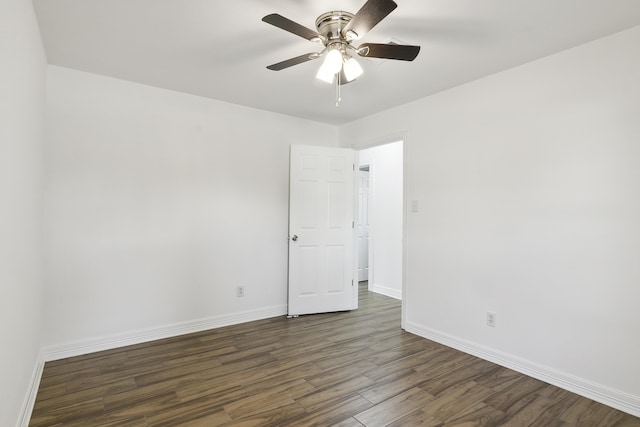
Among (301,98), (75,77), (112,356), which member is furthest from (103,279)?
(301,98)

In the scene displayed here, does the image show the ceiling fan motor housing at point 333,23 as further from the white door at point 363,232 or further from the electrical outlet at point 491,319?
the white door at point 363,232

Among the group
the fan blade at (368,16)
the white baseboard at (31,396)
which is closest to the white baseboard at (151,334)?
the white baseboard at (31,396)

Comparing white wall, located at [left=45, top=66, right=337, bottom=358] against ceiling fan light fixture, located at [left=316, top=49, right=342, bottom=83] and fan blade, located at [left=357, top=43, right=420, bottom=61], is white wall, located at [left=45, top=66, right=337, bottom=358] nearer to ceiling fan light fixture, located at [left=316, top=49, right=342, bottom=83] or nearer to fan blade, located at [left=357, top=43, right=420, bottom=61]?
ceiling fan light fixture, located at [left=316, top=49, right=342, bottom=83]

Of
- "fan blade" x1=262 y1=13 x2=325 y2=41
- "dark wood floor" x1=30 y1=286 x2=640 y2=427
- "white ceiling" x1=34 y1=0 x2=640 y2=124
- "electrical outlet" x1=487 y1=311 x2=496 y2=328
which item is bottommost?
"dark wood floor" x1=30 y1=286 x2=640 y2=427

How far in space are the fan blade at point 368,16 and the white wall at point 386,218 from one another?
3464 mm

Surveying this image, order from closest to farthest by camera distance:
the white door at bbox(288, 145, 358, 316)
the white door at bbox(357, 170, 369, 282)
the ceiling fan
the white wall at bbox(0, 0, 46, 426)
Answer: the white wall at bbox(0, 0, 46, 426) < the ceiling fan < the white door at bbox(288, 145, 358, 316) < the white door at bbox(357, 170, 369, 282)

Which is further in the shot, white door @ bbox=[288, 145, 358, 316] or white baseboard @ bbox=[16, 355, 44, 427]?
white door @ bbox=[288, 145, 358, 316]

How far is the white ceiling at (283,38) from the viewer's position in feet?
6.52

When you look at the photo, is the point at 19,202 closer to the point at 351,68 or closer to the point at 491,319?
the point at 351,68

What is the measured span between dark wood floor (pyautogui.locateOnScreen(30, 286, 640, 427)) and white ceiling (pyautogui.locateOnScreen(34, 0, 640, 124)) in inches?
97.8

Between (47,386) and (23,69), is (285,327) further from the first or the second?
(23,69)

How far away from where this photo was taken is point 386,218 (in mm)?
5316

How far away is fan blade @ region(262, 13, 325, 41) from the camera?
1648 mm

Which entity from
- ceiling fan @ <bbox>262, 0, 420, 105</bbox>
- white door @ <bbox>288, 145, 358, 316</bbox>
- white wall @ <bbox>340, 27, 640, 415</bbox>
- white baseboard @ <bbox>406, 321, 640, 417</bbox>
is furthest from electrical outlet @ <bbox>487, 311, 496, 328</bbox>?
ceiling fan @ <bbox>262, 0, 420, 105</bbox>
